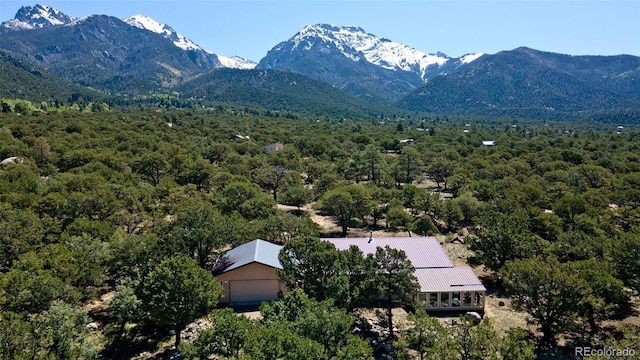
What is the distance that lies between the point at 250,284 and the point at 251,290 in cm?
48

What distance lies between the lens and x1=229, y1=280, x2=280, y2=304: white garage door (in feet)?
95.1

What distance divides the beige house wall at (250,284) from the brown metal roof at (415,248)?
6.31 metres

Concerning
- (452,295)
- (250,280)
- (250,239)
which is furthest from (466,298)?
(250,239)

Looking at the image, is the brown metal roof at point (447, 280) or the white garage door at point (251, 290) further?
the white garage door at point (251, 290)

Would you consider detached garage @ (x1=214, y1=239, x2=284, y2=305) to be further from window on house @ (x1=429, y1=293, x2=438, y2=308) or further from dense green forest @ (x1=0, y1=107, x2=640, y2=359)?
window on house @ (x1=429, y1=293, x2=438, y2=308)

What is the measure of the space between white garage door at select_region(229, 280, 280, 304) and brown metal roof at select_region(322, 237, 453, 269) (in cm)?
644

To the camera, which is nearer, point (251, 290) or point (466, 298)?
point (466, 298)

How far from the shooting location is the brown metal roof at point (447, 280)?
1095 inches

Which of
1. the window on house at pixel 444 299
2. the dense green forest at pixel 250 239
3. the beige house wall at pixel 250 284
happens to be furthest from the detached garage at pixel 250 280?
the window on house at pixel 444 299

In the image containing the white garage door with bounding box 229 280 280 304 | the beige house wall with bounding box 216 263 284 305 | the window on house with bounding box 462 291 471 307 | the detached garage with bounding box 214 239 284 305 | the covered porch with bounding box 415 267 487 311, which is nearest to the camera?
the covered porch with bounding box 415 267 487 311

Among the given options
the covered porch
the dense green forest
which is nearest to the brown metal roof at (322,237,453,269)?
the covered porch

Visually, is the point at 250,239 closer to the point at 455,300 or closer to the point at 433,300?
the point at 433,300

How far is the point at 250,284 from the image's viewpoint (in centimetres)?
2909

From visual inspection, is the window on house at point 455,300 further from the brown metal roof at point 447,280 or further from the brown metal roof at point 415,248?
the brown metal roof at point 415,248
